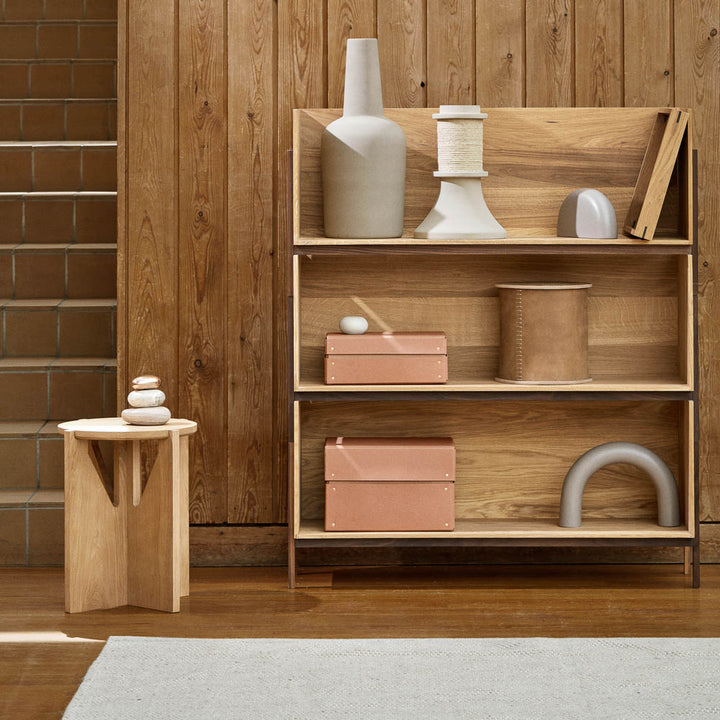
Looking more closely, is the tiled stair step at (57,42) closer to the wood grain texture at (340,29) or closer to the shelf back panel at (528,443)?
the wood grain texture at (340,29)

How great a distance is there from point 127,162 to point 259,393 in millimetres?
854

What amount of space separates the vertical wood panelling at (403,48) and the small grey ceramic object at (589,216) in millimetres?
622


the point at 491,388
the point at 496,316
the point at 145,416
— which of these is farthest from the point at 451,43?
the point at 145,416

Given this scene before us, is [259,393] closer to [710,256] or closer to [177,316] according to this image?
[177,316]

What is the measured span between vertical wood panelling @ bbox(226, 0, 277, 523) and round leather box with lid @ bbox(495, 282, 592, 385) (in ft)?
2.66

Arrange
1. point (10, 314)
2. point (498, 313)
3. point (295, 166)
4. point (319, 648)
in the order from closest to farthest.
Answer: point (319, 648) → point (295, 166) → point (498, 313) → point (10, 314)

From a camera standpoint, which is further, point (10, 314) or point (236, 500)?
point (10, 314)

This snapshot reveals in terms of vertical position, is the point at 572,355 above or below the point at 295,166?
Answer: below

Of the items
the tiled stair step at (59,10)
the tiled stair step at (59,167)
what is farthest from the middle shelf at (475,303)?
the tiled stair step at (59,10)

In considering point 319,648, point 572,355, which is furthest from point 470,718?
point 572,355

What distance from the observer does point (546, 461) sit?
3.17 m

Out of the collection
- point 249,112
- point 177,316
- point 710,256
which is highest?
point 249,112

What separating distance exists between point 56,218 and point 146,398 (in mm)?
1527

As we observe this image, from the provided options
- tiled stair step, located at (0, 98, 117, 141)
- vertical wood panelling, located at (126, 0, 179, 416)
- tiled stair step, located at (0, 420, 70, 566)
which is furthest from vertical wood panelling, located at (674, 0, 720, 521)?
tiled stair step, located at (0, 98, 117, 141)
